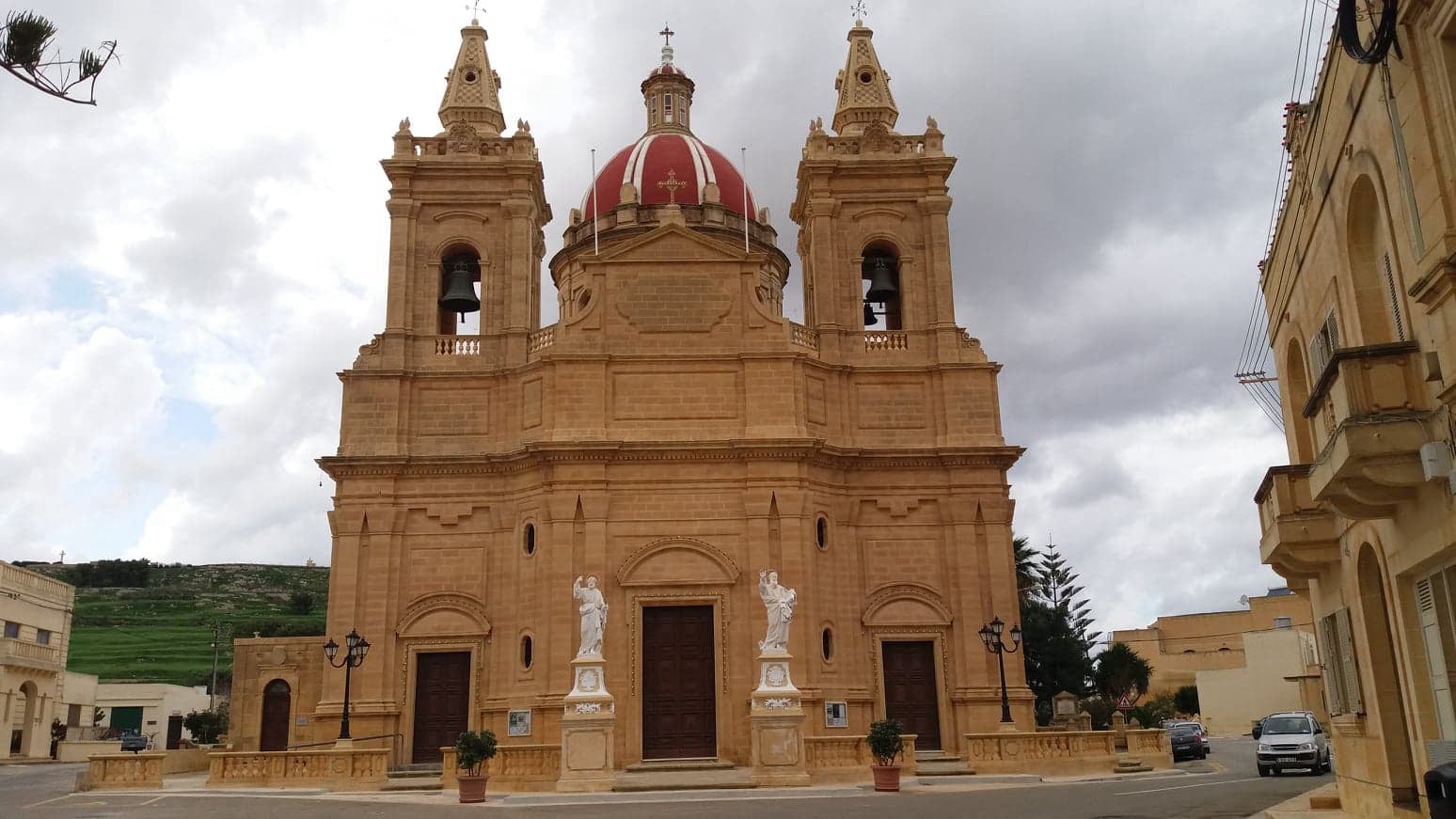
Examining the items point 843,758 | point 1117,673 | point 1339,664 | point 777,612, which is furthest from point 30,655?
point 1339,664

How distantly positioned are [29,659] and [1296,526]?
4912 cm

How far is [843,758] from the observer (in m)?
24.1

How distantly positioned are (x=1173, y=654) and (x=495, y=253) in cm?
5836

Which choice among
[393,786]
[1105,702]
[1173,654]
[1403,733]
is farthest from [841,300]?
[1173,654]

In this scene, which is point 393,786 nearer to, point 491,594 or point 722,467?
point 491,594

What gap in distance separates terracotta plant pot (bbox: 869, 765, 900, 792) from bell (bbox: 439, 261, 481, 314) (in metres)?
16.9

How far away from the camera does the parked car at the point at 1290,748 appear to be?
26.3m

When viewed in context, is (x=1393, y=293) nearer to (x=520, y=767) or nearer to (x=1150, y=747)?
(x=520, y=767)

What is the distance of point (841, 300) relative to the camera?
1276 inches

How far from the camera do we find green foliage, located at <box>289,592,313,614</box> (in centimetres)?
11084

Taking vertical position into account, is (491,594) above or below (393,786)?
above

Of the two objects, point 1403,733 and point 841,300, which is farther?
point 841,300

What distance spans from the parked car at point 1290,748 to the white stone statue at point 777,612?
1090 centimetres

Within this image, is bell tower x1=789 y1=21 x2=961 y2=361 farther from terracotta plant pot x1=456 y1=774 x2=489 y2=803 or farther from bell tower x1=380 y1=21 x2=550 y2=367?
terracotta plant pot x1=456 y1=774 x2=489 y2=803
